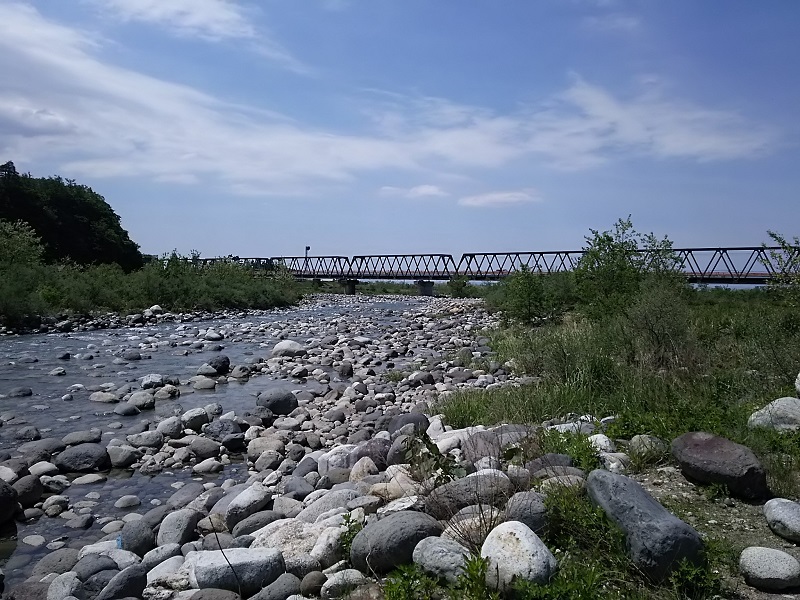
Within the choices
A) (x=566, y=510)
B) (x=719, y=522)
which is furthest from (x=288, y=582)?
(x=719, y=522)

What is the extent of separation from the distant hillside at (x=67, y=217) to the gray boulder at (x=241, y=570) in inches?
1637

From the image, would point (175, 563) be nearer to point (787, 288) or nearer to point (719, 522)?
point (719, 522)

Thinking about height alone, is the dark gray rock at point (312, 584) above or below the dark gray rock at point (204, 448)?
above

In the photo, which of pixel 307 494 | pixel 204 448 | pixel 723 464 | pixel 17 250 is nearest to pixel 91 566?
pixel 307 494

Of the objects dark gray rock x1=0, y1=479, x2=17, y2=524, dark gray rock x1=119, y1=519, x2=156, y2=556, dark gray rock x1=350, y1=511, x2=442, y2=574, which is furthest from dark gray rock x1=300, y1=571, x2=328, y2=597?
dark gray rock x1=0, y1=479, x2=17, y2=524

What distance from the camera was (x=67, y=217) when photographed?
45.7 meters

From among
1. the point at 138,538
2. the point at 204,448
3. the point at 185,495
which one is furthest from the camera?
the point at 204,448

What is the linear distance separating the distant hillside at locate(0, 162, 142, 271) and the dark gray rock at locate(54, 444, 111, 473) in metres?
37.6

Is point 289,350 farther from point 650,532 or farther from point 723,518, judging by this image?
point 650,532

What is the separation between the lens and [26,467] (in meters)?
6.15

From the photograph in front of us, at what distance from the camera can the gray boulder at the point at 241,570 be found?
338cm

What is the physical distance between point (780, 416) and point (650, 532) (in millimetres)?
2596

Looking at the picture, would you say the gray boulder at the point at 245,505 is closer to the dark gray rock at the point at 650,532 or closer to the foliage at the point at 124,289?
the dark gray rock at the point at 650,532

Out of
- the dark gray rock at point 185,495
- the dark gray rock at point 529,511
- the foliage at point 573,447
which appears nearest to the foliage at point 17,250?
the dark gray rock at point 185,495
